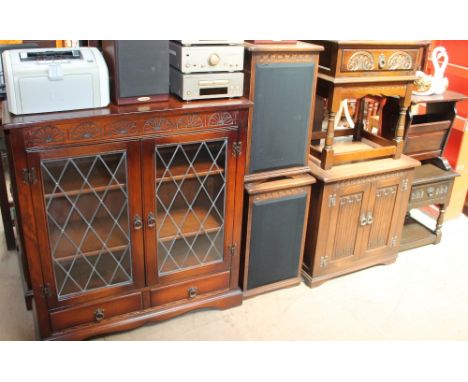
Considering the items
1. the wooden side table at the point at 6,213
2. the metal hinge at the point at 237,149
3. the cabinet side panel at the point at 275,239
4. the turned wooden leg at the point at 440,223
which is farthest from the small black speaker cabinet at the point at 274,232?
the wooden side table at the point at 6,213

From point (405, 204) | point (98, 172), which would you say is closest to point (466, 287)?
point (405, 204)

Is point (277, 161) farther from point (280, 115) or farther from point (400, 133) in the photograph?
point (400, 133)

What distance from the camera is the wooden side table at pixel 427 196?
280 centimetres

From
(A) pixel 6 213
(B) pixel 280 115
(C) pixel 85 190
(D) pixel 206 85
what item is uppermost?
(D) pixel 206 85

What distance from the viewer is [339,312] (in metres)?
2.40

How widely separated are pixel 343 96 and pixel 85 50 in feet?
3.93

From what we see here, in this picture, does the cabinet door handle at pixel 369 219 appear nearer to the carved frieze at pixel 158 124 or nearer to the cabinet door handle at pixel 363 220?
the cabinet door handle at pixel 363 220

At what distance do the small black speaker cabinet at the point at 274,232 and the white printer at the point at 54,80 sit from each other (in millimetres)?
829

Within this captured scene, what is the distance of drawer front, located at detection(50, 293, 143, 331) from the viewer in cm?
200

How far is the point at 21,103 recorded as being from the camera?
163 centimetres

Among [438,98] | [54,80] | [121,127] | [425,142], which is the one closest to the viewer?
[54,80]

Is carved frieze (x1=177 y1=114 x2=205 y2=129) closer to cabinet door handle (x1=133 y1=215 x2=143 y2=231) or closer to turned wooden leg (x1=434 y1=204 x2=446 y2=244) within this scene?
cabinet door handle (x1=133 y1=215 x2=143 y2=231)

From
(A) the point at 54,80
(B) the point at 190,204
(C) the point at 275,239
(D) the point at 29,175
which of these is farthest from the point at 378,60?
(D) the point at 29,175

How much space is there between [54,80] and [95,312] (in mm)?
1006
